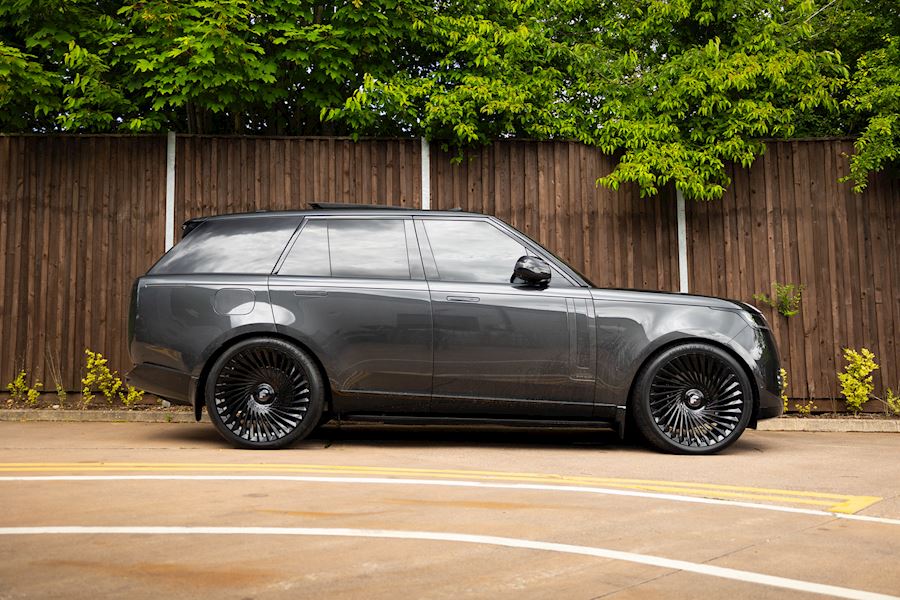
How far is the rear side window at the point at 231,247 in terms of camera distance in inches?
280

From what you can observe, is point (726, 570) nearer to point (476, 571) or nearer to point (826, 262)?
point (476, 571)

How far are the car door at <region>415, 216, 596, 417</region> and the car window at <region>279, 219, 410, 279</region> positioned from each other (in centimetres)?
49

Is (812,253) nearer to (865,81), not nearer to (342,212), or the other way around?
(865,81)

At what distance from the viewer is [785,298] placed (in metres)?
9.91

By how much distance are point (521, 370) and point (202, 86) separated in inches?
203

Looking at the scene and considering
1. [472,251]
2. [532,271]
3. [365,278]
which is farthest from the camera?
[472,251]

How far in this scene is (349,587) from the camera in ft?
10.3

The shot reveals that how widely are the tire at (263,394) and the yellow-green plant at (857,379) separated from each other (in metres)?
5.96

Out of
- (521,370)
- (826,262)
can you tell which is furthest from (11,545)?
(826,262)

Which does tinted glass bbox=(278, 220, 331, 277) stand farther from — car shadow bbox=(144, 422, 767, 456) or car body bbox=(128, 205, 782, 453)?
car shadow bbox=(144, 422, 767, 456)

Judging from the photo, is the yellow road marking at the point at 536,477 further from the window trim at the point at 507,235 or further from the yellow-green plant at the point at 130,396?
the yellow-green plant at the point at 130,396

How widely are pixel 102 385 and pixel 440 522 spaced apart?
6.48 meters

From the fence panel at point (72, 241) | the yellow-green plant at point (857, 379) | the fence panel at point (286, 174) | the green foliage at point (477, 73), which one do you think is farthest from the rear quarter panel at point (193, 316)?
the yellow-green plant at point (857, 379)

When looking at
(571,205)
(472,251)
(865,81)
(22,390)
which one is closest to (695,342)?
(472,251)
